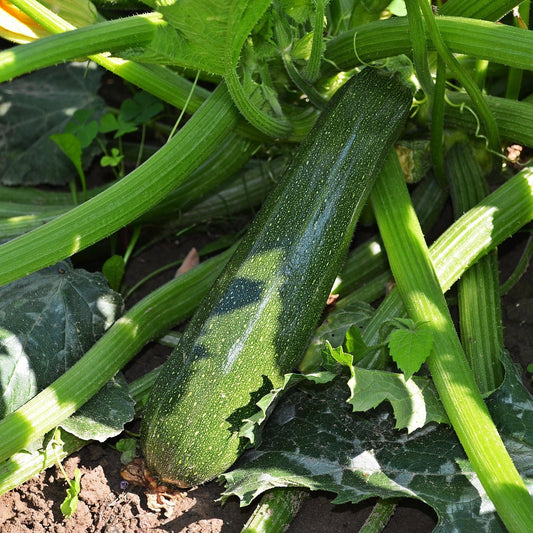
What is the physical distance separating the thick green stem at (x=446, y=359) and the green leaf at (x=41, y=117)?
4.03 feet

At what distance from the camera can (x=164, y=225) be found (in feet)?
9.27

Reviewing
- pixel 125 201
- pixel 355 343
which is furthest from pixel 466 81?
pixel 125 201

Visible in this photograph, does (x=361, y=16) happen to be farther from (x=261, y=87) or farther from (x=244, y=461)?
(x=244, y=461)

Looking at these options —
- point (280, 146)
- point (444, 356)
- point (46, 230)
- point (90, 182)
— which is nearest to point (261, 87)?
point (280, 146)

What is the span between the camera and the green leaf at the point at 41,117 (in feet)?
9.56

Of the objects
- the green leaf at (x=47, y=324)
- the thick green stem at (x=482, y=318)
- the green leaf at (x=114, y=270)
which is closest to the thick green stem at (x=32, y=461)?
the green leaf at (x=47, y=324)

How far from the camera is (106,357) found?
2111 millimetres

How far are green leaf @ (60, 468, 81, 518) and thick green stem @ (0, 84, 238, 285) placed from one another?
555 mm

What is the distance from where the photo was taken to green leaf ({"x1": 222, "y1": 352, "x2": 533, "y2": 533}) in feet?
5.95

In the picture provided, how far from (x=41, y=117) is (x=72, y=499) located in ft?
5.14

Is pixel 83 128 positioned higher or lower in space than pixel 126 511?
higher

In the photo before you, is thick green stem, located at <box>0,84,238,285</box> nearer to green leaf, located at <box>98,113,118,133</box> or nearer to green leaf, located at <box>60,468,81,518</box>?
green leaf, located at <box>60,468,81,518</box>

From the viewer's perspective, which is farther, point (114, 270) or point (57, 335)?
point (114, 270)

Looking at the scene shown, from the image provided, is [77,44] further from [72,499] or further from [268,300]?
[72,499]
